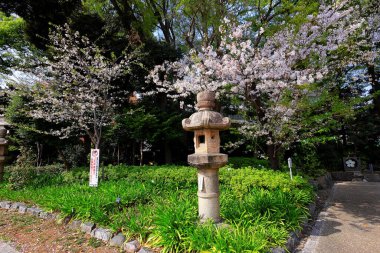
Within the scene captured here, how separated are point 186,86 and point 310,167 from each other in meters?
6.18

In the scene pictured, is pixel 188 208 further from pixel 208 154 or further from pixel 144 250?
pixel 208 154

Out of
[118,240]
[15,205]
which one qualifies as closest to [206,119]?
[118,240]

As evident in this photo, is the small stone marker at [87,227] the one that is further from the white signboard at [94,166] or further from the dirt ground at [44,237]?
the white signboard at [94,166]

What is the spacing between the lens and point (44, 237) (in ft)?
14.6

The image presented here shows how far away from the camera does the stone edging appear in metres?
3.74

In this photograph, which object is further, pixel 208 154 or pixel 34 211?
pixel 34 211

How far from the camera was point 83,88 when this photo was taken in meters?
8.55

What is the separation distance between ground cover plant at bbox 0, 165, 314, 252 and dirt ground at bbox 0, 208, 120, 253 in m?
0.35

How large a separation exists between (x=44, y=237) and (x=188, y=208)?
111 inches

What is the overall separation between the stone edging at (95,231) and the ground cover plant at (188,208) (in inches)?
4.8

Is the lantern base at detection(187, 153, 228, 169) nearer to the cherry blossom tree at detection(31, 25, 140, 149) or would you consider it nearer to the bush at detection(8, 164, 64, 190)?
the cherry blossom tree at detection(31, 25, 140, 149)

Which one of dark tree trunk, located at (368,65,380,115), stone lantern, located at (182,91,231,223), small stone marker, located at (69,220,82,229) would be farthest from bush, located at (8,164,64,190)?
dark tree trunk, located at (368,65,380,115)

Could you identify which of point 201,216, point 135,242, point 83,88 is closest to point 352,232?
point 201,216

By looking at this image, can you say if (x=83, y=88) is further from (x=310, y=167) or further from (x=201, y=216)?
(x=310, y=167)
